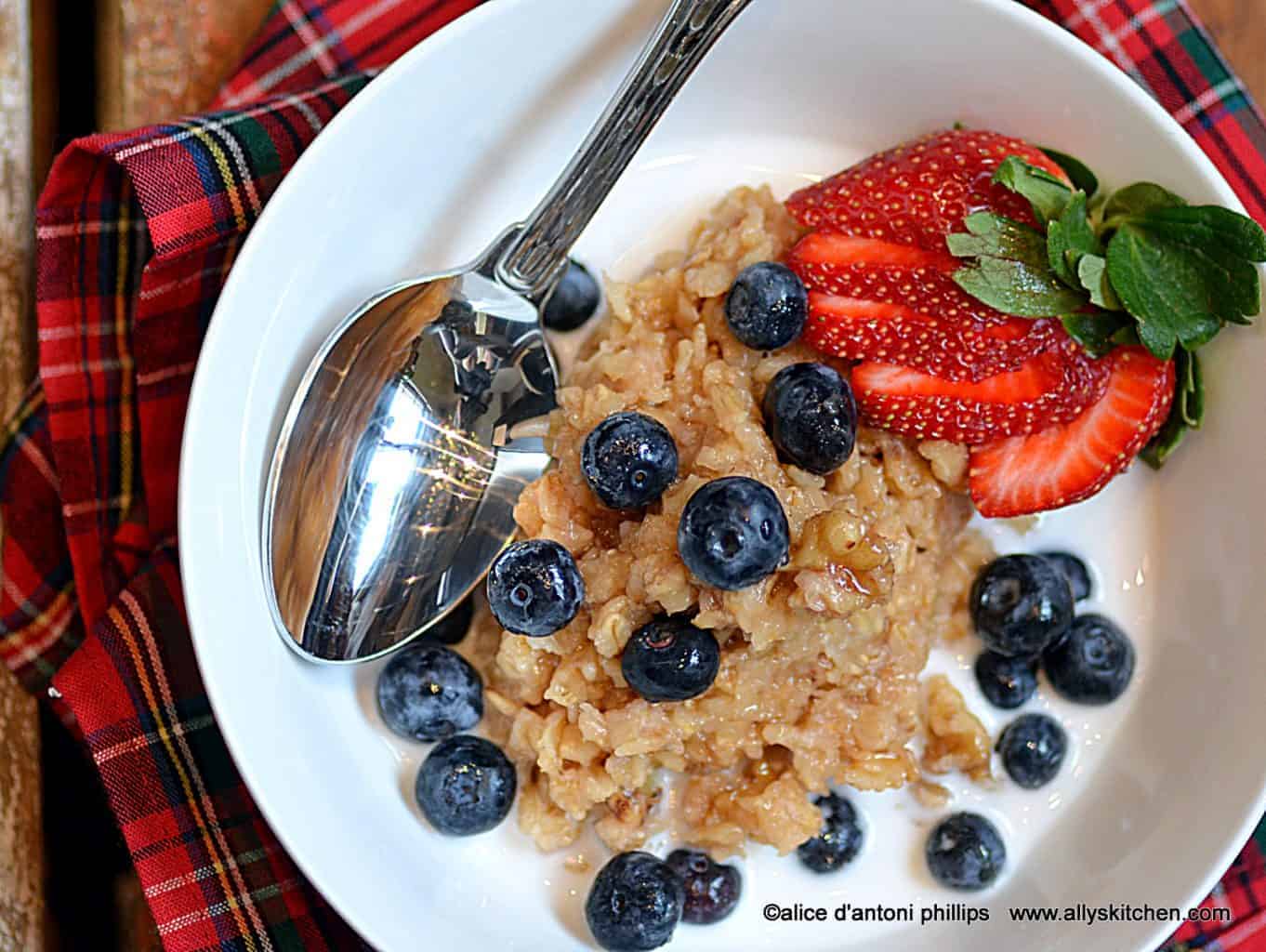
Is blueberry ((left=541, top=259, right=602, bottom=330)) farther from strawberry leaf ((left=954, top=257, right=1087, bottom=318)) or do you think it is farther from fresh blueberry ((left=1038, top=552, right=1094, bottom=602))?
fresh blueberry ((left=1038, top=552, right=1094, bottom=602))

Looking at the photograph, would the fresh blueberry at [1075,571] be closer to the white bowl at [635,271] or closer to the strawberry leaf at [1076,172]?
the white bowl at [635,271]

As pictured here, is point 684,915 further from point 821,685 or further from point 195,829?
point 195,829

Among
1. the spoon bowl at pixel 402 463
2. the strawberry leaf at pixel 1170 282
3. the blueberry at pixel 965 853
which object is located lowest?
the blueberry at pixel 965 853

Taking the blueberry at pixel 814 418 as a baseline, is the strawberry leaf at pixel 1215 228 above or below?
below

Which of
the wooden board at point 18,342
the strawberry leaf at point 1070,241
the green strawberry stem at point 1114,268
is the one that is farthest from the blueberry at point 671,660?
the wooden board at point 18,342

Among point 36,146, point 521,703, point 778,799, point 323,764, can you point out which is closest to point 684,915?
point 778,799

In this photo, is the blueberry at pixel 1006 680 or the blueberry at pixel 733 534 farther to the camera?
the blueberry at pixel 1006 680

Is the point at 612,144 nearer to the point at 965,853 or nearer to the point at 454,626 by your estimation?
the point at 454,626

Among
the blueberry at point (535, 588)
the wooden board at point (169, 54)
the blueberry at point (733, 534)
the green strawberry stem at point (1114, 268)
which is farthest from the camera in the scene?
the wooden board at point (169, 54)
